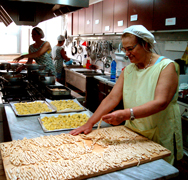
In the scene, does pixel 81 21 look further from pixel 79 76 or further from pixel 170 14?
pixel 170 14

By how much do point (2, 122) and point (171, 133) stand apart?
170 cm

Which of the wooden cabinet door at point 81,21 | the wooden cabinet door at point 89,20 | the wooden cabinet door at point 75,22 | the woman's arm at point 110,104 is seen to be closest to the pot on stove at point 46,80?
the woman's arm at point 110,104

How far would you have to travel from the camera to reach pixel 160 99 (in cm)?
140

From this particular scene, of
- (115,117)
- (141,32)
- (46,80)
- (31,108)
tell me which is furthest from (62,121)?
(46,80)

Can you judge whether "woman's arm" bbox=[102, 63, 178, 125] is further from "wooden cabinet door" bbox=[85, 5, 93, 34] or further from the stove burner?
"wooden cabinet door" bbox=[85, 5, 93, 34]

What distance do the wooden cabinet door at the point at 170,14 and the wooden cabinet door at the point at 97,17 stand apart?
188 cm

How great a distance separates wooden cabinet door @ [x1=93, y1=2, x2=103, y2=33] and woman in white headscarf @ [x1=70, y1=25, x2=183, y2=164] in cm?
337

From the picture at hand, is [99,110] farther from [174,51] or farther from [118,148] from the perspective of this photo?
[174,51]

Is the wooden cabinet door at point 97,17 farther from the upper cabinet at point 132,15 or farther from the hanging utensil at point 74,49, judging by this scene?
the hanging utensil at point 74,49

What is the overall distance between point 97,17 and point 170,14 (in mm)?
2363

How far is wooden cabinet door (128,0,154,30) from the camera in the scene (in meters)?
3.20

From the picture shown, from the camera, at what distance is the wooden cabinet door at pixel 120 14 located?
383cm

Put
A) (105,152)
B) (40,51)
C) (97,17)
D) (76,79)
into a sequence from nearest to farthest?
1. (105,152)
2. (40,51)
3. (97,17)
4. (76,79)

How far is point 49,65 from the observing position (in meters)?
3.98
